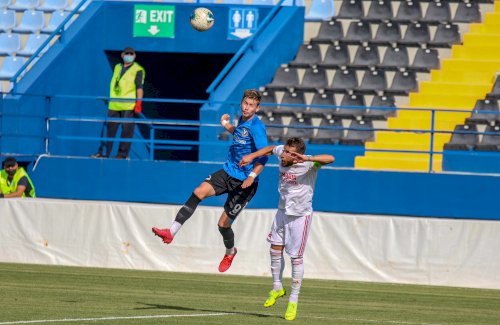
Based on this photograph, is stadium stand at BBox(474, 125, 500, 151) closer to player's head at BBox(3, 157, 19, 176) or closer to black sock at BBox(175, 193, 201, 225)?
player's head at BBox(3, 157, 19, 176)

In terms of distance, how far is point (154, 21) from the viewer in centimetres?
2294

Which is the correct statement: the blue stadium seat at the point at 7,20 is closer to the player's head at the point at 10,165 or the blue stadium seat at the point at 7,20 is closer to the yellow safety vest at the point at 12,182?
the yellow safety vest at the point at 12,182

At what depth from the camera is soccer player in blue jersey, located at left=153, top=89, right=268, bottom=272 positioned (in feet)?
37.9

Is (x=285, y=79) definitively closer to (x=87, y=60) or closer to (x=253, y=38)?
(x=253, y=38)

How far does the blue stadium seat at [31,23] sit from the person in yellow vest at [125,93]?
376 centimetres

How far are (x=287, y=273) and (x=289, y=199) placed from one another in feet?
19.5

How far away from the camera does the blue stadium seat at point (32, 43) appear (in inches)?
912

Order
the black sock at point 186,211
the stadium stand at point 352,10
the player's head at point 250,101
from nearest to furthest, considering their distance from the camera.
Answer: the player's head at point 250,101
the black sock at point 186,211
the stadium stand at point 352,10

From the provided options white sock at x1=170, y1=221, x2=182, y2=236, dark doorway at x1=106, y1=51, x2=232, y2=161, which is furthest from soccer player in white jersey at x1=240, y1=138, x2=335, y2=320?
dark doorway at x1=106, y1=51, x2=232, y2=161

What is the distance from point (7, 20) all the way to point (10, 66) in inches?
58.3

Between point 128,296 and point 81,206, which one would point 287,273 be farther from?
point 128,296

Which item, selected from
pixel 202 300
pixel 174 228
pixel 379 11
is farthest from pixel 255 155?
pixel 379 11

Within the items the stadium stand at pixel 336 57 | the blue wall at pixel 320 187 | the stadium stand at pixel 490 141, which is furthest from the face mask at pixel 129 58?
the stadium stand at pixel 490 141

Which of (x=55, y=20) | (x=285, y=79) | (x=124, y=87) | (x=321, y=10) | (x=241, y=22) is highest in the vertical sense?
(x=321, y=10)
